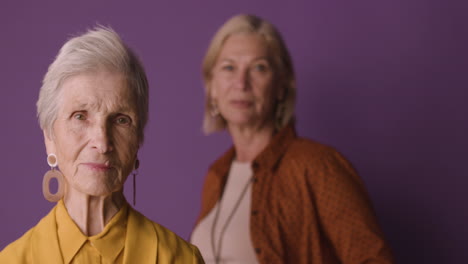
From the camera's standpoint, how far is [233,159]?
2652 millimetres

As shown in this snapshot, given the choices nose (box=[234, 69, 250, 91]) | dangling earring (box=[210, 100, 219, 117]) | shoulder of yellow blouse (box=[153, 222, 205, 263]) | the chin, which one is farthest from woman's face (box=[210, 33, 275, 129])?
the chin

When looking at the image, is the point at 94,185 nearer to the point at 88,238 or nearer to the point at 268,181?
the point at 88,238

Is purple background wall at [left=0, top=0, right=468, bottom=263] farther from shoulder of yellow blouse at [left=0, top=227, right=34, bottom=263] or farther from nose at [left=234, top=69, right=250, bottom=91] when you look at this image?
shoulder of yellow blouse at [left=0, top=227, right=34, bottom=263]

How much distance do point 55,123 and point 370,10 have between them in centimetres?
239

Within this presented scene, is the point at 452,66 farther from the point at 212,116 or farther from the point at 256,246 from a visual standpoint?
the point at 256,246

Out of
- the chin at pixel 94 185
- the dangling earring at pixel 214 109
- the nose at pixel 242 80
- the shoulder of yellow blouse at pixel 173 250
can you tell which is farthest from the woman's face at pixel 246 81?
the chin at pixel 94 185

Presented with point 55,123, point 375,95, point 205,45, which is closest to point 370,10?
point 375,95

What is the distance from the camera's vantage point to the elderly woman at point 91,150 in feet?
3.75

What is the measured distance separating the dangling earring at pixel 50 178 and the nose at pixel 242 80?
1286 mm

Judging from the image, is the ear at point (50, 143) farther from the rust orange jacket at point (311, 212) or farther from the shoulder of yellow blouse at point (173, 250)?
the rust orange jacket at point (311, 212)

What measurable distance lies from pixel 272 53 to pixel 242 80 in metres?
0.21

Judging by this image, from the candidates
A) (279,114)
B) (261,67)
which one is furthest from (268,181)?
(261,67)

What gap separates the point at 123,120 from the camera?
1194mm

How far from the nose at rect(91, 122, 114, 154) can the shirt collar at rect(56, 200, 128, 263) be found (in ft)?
0.55
